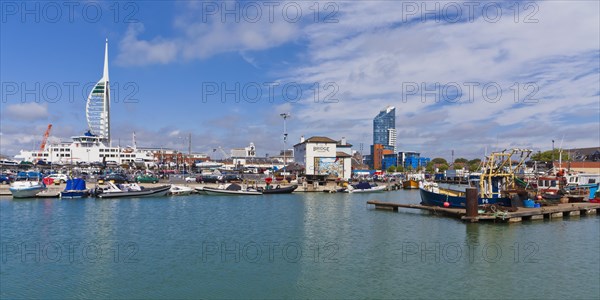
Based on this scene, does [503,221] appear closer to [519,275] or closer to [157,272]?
[519,275]

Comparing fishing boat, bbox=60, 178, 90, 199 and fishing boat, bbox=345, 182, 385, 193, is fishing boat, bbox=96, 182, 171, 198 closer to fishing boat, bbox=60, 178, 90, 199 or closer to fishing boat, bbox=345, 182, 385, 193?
fishing boat, bbox=60, 178, 90, 199

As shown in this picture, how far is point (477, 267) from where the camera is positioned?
19.8 m

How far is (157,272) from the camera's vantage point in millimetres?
18438

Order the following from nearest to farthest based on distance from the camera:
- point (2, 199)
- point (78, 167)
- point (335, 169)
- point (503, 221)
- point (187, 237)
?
1. point (187, 237)
2. point (503, 221)
3. point (2, 199)
4. point (335, 169)
5. point (78, 167)

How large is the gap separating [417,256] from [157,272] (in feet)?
39.7

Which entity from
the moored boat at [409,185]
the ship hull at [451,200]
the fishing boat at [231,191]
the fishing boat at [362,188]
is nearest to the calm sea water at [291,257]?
the ship hull at [451,200]

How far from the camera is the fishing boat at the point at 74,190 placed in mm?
49500

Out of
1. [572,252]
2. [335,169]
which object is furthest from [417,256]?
[335,169]

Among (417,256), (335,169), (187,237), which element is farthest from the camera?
(335,169)

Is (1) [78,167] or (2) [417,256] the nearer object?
(2) [417,256]

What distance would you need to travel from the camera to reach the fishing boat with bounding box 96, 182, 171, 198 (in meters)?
50.1

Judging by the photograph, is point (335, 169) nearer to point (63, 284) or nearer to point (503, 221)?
point (503, 221)

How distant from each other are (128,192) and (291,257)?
117 feet

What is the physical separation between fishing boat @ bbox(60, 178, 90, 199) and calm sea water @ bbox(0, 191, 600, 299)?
536 inches
